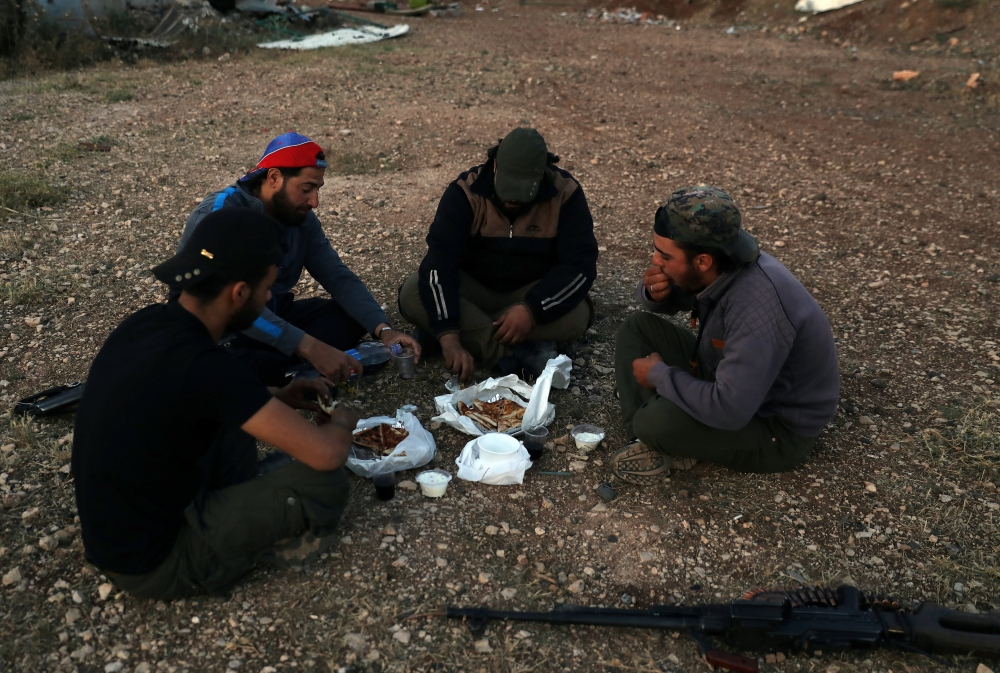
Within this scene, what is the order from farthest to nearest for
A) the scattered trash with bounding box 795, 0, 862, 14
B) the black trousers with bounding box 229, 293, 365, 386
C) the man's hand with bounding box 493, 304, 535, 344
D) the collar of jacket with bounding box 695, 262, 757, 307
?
the scattered trash with bounding box 795, 0, 862, 14 < the man's hand with bounding box 493, 304, 535, 344 < the black trousers with bounding box 229, 293, 365, 386 < the collar of jacket with bounding box 695, 262, 757, 307

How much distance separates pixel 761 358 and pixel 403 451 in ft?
5.57

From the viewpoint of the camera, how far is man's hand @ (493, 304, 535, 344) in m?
4.38

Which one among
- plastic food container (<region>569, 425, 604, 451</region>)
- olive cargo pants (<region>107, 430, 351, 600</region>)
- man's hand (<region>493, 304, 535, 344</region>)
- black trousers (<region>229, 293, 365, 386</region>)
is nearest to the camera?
olive cargo pants (<region>107, 430, 351, 600</region>)

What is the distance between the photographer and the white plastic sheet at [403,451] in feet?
11.9

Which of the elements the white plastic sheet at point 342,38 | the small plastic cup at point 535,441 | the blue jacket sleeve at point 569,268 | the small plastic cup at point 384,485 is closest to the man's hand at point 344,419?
the small plastic cup at point 384,485

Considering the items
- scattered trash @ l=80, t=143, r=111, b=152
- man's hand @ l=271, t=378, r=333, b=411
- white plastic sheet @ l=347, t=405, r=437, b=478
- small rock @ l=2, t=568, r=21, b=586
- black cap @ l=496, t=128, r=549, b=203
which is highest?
black cap @ l=496, t=128, r=549, b=203

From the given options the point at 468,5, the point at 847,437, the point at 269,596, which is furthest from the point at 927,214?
the point at 468,5

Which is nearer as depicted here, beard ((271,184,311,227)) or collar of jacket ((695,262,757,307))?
collar of jacket ((695,262,757,307))

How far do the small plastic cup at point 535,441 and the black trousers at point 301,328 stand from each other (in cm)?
136

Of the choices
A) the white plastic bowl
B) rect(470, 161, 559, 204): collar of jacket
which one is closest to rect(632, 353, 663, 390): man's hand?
the white plastic bowl

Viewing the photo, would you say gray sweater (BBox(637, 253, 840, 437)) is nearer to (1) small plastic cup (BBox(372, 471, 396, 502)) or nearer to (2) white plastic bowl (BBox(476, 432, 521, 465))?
(2) white plastic bowl (BBox(476, 432, 521, 465))

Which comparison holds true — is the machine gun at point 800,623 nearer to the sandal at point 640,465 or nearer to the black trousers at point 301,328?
the sandal at point 640,465

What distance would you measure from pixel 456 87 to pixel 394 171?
3644mm

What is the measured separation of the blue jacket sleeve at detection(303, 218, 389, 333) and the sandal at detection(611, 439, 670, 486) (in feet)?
5.36
